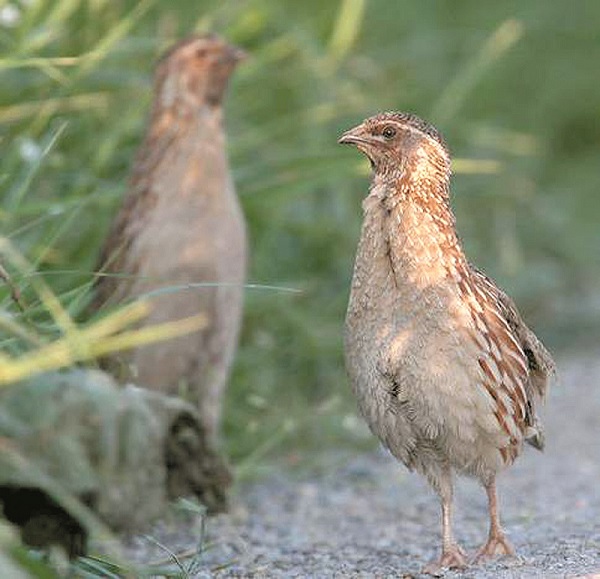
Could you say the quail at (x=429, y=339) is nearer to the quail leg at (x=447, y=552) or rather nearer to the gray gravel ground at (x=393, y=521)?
the quail leg at (x=447, y=552)

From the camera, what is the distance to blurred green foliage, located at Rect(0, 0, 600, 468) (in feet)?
18.3

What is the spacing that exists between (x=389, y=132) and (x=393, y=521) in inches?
60.4

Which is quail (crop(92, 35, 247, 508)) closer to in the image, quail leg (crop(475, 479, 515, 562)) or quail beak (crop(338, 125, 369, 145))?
quail beak (crop(338, 125, 369, 145))

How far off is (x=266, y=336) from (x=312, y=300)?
0.59 metres

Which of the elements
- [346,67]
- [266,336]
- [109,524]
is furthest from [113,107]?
[109,524]

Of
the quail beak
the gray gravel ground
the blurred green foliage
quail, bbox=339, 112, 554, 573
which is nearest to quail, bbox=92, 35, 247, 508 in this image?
the blurred green foliage

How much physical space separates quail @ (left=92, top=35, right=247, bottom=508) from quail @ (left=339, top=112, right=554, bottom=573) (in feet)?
2.97

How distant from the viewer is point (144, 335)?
3.24 m

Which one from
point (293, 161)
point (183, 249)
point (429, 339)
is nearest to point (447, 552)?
point (429, 339)

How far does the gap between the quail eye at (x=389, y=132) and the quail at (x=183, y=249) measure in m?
0.87

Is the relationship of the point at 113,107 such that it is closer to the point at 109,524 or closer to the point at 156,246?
the point at 156,246

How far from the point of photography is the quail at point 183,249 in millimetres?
5312

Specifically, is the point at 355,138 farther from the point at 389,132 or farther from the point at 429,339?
the point at 429,339

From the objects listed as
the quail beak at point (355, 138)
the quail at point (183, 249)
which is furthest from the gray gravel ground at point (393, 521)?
the quail beak at point (355, 138)
